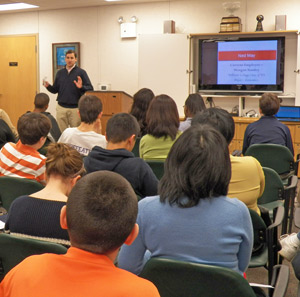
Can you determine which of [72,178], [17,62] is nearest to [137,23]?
[17,62]

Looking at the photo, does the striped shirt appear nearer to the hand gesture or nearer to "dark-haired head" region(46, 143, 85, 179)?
"dark-haired head" region(46, 143, 85, 179)

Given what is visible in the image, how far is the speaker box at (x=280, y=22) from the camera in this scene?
6684 millimetres

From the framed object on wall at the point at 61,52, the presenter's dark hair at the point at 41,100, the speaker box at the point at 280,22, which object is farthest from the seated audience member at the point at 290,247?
the framed object on wall at the point at 61,52

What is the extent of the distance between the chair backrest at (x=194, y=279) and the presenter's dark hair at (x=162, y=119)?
7.44 ft

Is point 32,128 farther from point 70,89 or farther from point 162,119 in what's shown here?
point 70,89

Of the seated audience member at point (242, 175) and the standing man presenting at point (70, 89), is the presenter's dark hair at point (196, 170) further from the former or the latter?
the standing man presenting at point (70, 89)

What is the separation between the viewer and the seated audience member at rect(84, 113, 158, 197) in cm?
270

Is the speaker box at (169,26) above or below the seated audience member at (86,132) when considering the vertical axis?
above

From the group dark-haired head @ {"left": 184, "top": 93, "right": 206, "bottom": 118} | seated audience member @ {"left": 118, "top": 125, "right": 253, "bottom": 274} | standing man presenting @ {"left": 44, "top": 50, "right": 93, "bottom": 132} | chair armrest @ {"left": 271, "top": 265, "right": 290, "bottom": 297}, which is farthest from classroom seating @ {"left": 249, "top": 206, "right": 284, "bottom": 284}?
standing man presenting @ {"left": 44, "top": 50, "right": 93, "bottom": 132}

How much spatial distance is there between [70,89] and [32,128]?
4321mm

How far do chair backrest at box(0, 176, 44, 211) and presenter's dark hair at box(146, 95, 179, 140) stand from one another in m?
1.29

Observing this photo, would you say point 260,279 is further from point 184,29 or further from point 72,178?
point 184,29

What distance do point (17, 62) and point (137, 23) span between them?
2756 mm

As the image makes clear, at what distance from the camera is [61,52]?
8.53 m
